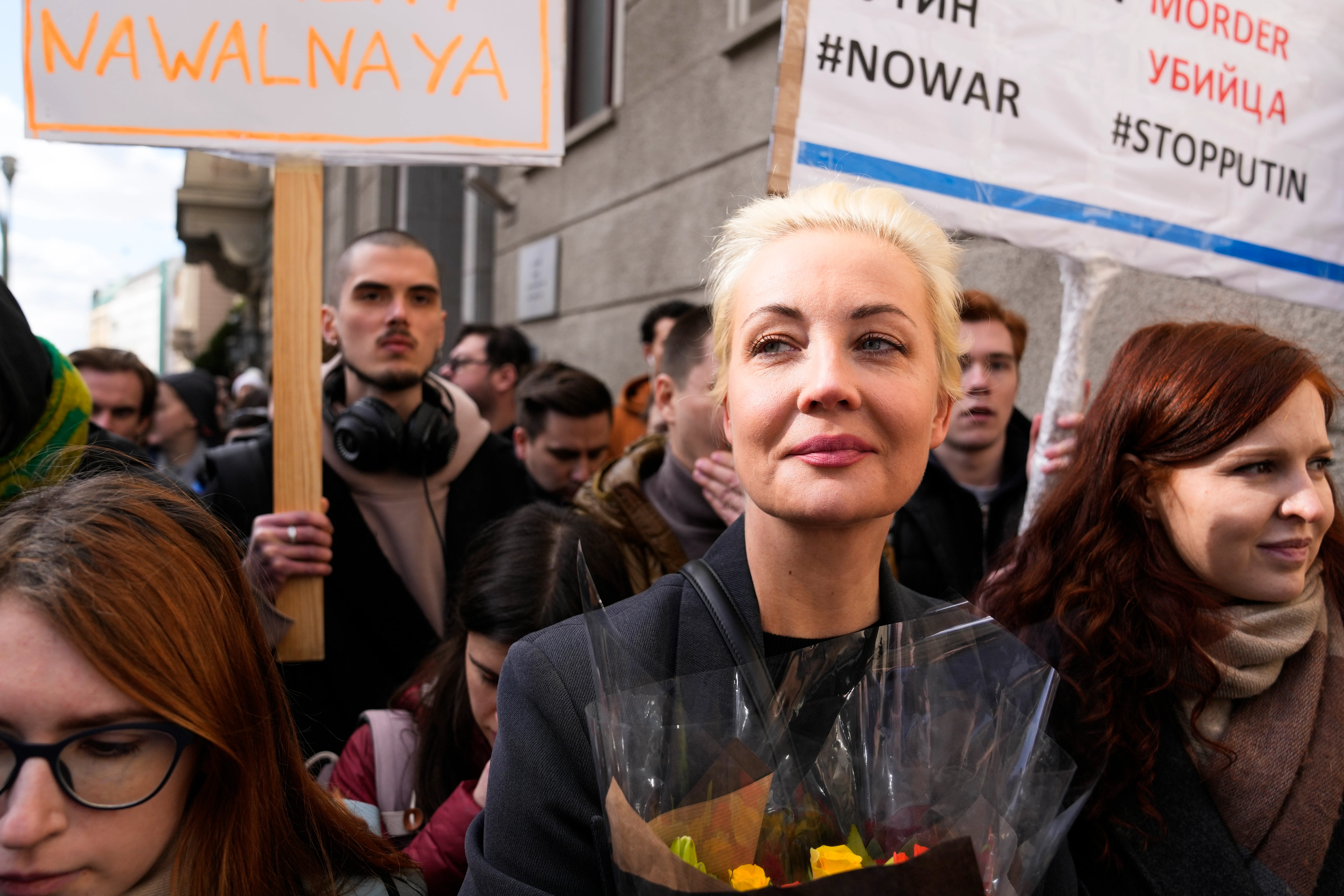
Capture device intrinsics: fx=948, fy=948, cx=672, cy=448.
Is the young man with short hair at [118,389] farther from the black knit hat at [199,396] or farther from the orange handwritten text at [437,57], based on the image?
the orange handwritten text at [437,57]

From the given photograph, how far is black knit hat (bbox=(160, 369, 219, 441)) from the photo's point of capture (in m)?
5.98

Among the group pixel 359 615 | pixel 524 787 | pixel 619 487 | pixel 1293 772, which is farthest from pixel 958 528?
pixel 524 787

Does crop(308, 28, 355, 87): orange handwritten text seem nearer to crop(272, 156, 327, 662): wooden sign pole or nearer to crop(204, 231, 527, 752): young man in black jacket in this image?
crop(272, 156, 327, 662): wooden sign pole

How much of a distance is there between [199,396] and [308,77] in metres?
4.99

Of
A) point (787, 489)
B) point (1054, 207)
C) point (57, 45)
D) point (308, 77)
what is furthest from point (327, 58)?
point (1054, 207)

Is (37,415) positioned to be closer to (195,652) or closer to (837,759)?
(195,652)

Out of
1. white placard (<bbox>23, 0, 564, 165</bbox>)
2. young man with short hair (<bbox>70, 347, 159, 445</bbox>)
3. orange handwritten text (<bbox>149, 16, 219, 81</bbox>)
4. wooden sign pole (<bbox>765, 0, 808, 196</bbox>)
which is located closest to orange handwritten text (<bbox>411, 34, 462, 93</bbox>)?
white placard (<bbox>23, 0, 564, 165</bbox>)

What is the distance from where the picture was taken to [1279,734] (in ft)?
5.33

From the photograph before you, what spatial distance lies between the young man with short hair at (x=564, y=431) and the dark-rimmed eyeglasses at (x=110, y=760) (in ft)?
7.50

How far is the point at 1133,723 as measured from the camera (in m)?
1.66

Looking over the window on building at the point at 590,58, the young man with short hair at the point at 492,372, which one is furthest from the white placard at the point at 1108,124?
the window on building at the point at 590,58

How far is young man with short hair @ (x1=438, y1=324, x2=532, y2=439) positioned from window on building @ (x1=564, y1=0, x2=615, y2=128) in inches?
140

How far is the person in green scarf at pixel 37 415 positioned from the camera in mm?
1764

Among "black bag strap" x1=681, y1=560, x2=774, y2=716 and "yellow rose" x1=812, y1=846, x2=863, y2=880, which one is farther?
"black bag strap" x1=681, y1=560, x2=774, y2=716
